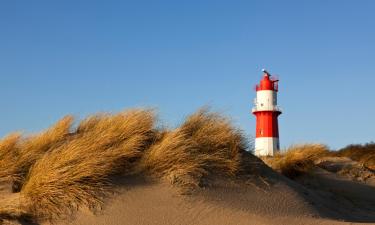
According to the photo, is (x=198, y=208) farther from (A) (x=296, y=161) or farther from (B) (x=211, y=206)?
(A) (x=296, y=161)

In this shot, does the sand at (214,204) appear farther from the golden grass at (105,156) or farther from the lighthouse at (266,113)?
the lighthouse at (266,113)

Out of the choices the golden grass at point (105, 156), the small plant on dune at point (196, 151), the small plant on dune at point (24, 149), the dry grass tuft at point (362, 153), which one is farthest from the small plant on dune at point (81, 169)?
the dry grass tuft at point (362, 153)

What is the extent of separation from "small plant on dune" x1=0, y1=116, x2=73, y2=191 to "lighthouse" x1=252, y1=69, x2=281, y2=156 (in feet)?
Result: 52.5

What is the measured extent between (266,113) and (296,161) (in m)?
11.7

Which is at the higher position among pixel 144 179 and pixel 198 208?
pixel 144 179

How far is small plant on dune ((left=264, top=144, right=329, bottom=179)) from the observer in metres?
12.3

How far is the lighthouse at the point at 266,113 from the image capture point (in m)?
23.7

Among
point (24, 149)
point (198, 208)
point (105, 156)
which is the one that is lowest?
point (198, 208)

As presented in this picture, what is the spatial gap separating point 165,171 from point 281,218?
1901mm

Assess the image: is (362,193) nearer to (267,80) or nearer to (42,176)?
(42,176)

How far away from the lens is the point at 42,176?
7.12 metres

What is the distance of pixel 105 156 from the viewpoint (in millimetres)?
7547

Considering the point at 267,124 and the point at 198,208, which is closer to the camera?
the point at 198,208

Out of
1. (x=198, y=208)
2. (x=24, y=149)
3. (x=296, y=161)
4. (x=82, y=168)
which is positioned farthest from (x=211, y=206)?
(x=296, y=161)
